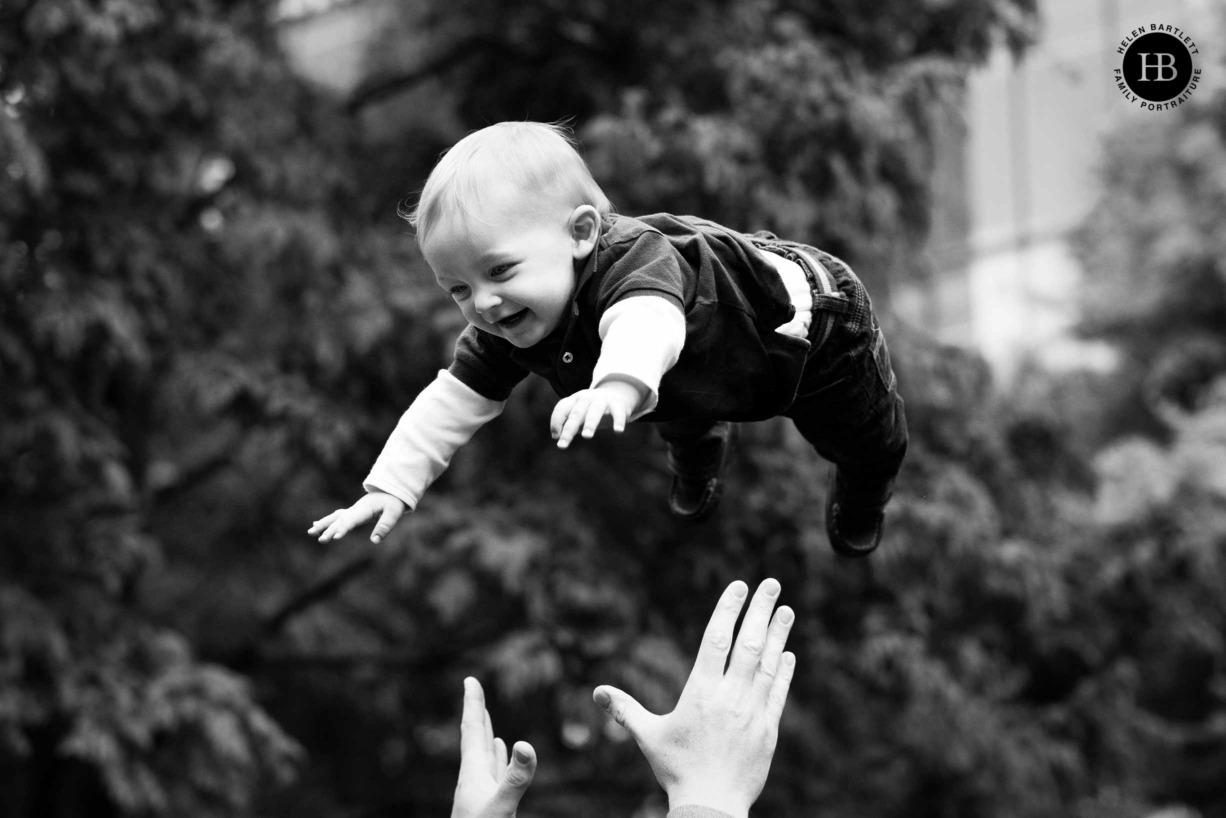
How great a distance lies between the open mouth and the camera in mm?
2244

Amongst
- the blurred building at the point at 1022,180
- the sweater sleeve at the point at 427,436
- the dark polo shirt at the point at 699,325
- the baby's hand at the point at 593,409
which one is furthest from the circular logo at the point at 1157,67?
the blurred building at the point at 1022,180

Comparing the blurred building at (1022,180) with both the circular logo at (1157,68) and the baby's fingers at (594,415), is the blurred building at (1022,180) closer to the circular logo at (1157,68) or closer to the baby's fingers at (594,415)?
the circular logo at (1157,68)

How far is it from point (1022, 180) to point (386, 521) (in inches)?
548

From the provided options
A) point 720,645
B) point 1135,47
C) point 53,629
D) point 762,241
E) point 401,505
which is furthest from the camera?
point 53,629

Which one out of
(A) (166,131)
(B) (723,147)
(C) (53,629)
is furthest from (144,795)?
(B) (723,147)

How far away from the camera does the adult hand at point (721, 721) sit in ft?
6.59

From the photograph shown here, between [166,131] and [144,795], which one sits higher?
[166,131]

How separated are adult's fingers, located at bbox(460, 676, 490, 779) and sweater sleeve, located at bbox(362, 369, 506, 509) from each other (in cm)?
32

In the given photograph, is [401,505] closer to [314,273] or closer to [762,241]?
[762,241]

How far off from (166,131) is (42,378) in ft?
4.10

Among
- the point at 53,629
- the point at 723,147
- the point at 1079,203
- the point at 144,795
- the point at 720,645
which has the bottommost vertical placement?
the point at 1079,203

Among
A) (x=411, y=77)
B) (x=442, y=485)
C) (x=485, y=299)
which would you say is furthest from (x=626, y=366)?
(x=411, y=77)

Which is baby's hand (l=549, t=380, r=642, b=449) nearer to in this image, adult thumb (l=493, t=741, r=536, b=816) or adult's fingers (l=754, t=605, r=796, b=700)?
adult's fingers (l=754, t=605, r=796, b=700)

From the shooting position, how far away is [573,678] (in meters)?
6.23
